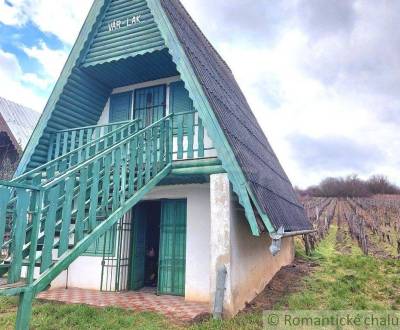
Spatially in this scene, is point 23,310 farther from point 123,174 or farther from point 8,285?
point 123,174

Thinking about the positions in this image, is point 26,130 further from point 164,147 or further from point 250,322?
point 250,322

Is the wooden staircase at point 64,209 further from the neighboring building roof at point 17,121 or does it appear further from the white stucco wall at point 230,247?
the neighboring building roof at point 17,121

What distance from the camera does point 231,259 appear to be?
19.7 ft

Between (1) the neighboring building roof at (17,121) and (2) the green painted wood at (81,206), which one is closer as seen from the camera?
(2) the green painted wood at (81,206)

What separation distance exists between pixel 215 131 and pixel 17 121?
43.9 feet

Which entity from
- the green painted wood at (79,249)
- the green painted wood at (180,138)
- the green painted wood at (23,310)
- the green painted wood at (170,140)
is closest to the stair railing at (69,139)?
the green painted wood at (170,140)

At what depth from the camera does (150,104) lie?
28.7ft

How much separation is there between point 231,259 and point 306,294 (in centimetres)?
271

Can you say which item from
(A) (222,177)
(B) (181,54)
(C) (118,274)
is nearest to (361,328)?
(A) (222,177)

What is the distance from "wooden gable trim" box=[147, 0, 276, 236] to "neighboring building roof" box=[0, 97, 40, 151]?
10.1 metres

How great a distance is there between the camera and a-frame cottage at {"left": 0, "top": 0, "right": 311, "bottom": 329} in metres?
5.64

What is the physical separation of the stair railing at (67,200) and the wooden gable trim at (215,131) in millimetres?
973

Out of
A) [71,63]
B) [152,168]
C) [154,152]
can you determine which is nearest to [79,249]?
[152,168]

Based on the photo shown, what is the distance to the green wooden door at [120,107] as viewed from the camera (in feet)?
29.2
